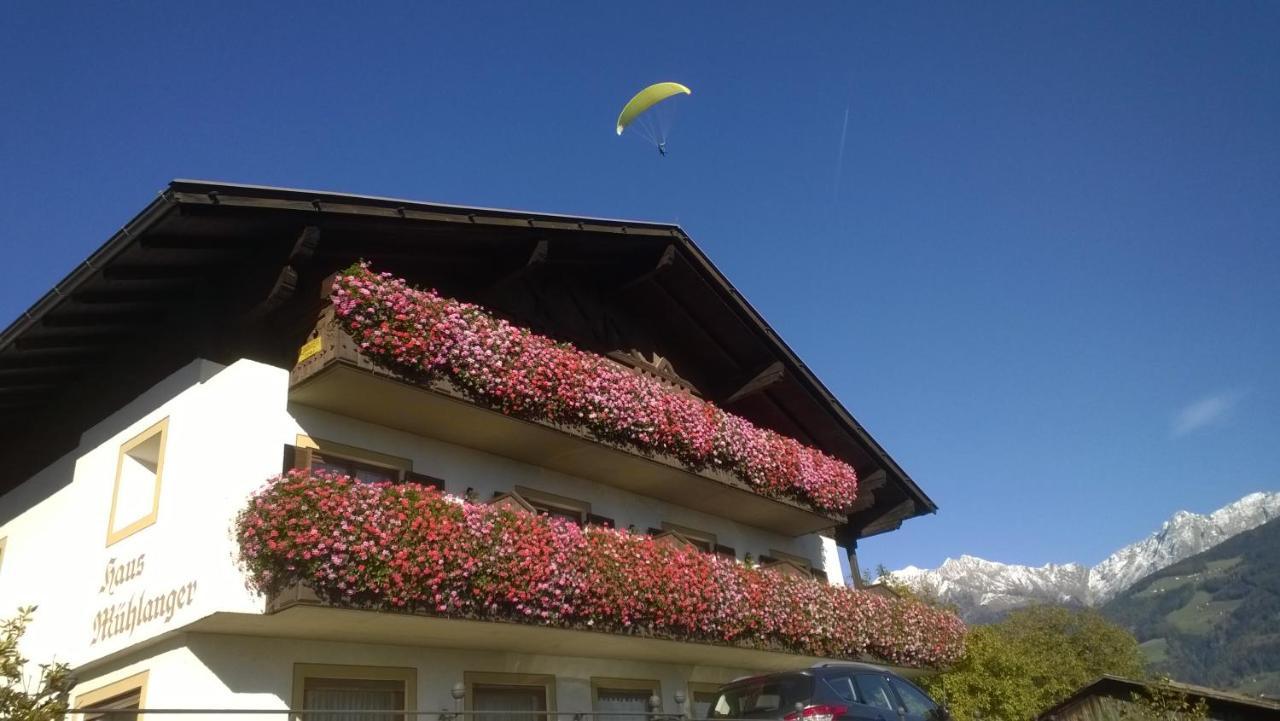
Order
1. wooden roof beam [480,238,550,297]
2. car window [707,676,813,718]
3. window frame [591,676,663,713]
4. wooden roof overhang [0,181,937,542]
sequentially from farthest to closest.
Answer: wooden roof beam [480,238,550,297] < window frame [591,676,663,713] < wooden roof overhang [0,181,937,542] < car window [707,676,813,718]

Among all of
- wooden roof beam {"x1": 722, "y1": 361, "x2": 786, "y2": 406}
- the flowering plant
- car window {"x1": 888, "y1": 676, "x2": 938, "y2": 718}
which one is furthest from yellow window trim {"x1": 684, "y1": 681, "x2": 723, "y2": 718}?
wooden roof beam {"x1": 722, "y1": 361, "x2": 786, "y2": 406}

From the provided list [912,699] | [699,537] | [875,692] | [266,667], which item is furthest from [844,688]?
[699,537]

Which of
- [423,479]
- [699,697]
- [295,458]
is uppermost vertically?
[423,479]

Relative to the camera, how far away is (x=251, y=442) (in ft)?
38.4

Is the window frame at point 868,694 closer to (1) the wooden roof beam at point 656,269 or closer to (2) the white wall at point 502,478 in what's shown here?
(2) the white wall at point 502,478

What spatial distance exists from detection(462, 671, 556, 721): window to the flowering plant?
1.48 meters

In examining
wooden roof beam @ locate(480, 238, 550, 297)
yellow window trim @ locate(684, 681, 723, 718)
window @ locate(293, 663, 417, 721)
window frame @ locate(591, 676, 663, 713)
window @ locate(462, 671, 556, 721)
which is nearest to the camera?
window @ locate(293, 663, 417, 721)

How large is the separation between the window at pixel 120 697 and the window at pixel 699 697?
8.70 metres

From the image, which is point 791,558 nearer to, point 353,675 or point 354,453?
point 354,453

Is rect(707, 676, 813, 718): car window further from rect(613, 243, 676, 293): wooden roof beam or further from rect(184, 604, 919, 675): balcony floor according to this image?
rect(613, 243, 676, 293): wooden roof beam

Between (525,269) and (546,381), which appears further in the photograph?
(525,269)

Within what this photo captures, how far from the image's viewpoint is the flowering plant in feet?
34.7

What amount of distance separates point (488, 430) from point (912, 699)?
691cm

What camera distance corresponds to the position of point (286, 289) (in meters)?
12.0
